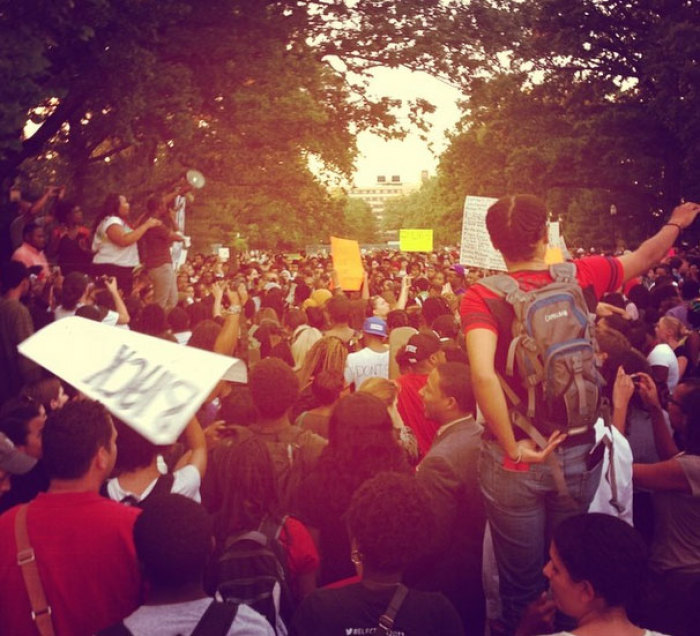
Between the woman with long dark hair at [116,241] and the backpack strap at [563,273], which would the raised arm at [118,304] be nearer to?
the woman with long dark hair at [116,241]

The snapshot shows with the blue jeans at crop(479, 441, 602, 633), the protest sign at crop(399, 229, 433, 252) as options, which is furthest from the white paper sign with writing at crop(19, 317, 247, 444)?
the protest sign at crop(399, 229, 433, 252)

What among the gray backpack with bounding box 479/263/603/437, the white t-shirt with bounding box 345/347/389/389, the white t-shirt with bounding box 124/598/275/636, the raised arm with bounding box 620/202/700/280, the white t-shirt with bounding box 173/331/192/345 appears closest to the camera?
the white t-shirt with bounding box 124/598/275/636

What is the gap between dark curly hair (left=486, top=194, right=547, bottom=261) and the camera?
3445 mm

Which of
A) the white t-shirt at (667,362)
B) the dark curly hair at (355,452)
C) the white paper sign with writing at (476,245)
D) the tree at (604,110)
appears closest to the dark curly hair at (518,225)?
the dark curly hair at (355,452)

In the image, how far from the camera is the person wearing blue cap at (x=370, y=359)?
7.00 m

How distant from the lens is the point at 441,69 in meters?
14.7

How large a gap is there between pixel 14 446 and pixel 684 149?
112ft

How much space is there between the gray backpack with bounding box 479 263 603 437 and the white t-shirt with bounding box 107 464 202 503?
1.37 meters

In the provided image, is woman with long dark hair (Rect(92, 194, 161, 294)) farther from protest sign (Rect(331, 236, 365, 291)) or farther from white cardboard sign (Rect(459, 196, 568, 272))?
white cardboard sign (Rect(459, 196, 568, 272))

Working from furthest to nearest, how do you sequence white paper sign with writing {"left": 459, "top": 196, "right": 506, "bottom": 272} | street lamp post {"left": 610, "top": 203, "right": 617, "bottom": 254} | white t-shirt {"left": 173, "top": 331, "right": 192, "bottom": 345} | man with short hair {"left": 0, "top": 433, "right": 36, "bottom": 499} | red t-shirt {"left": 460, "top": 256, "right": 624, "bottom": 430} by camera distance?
street lamp post {"left": 610, "top": 203, "right": 617, "bottom": 254} < white paper sign with writing {"left": 459, "top": 196, "right": 506, "bottom": 272} < white t-shirt {"left": 173, "top": 331, "right": 192, "bottom": 345} < man with short hair {"left": 0, "top": 433, "right": 36, "bottom": 499} < red t-shirt {"left": 460, "top": 256, "right": 624, "bottom": 430}

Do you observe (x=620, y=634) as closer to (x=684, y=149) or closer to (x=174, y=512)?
(x=174, y=512)

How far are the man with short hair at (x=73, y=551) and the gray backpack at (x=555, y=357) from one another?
1.55 meters

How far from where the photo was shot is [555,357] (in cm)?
320

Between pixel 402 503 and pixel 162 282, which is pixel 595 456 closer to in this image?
pixel 402 503
